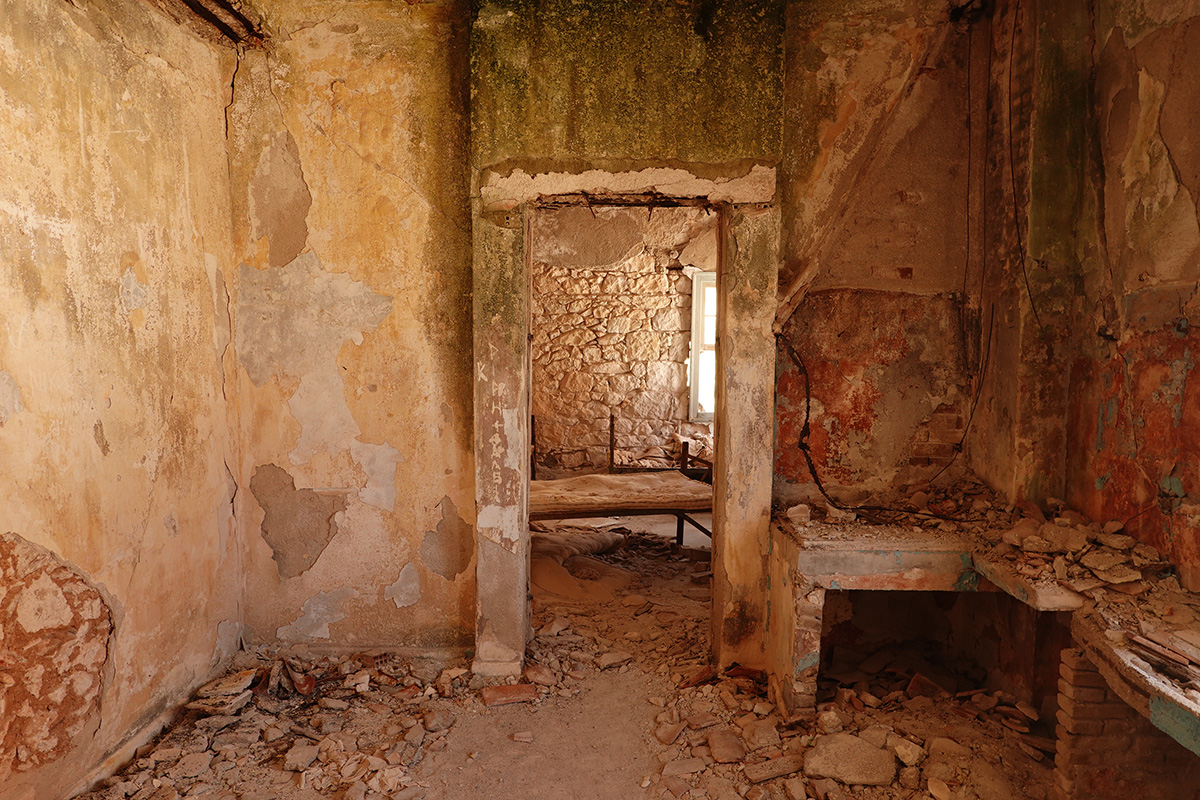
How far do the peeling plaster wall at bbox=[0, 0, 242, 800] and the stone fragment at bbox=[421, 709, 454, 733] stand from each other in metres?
1.11

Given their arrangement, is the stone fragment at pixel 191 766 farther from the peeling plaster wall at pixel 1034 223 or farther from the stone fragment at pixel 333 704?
the peeling plaster wall at pixel 1034 223

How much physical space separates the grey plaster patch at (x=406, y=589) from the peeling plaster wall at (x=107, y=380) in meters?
0.79

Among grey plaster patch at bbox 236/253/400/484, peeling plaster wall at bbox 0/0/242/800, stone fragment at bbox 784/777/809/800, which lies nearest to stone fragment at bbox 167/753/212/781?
peeling plaster wall at bbox 0/0/242/800

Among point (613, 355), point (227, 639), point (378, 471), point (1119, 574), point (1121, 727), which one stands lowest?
point (227, 639)

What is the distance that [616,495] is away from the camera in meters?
5.48

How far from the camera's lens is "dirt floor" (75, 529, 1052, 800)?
2582 mm

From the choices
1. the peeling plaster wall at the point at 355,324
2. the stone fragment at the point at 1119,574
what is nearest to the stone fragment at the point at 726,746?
the peeling plaster wall at the point at 355,324

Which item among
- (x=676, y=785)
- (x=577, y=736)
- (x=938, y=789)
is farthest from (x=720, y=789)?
(x=938, y=789)

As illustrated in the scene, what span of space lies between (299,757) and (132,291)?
6.62 ft

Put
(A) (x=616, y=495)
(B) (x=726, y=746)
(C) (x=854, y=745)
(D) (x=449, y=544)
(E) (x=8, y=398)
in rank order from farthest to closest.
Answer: (A) (x=616, y=495) < (D) (x=449, y=544) < (B) (x=726, y=746) < (C) (x=854, y=745) < (E) (x=8, y=398)

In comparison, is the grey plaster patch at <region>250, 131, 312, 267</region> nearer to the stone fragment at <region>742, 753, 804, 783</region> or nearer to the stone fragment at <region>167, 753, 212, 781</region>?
the stone fragment at <region>167, 753, 212, 781</region>

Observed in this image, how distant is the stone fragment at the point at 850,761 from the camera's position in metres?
2.57

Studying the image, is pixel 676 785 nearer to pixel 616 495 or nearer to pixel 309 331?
pixel 309 331

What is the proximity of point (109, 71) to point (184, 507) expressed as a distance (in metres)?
1.81
